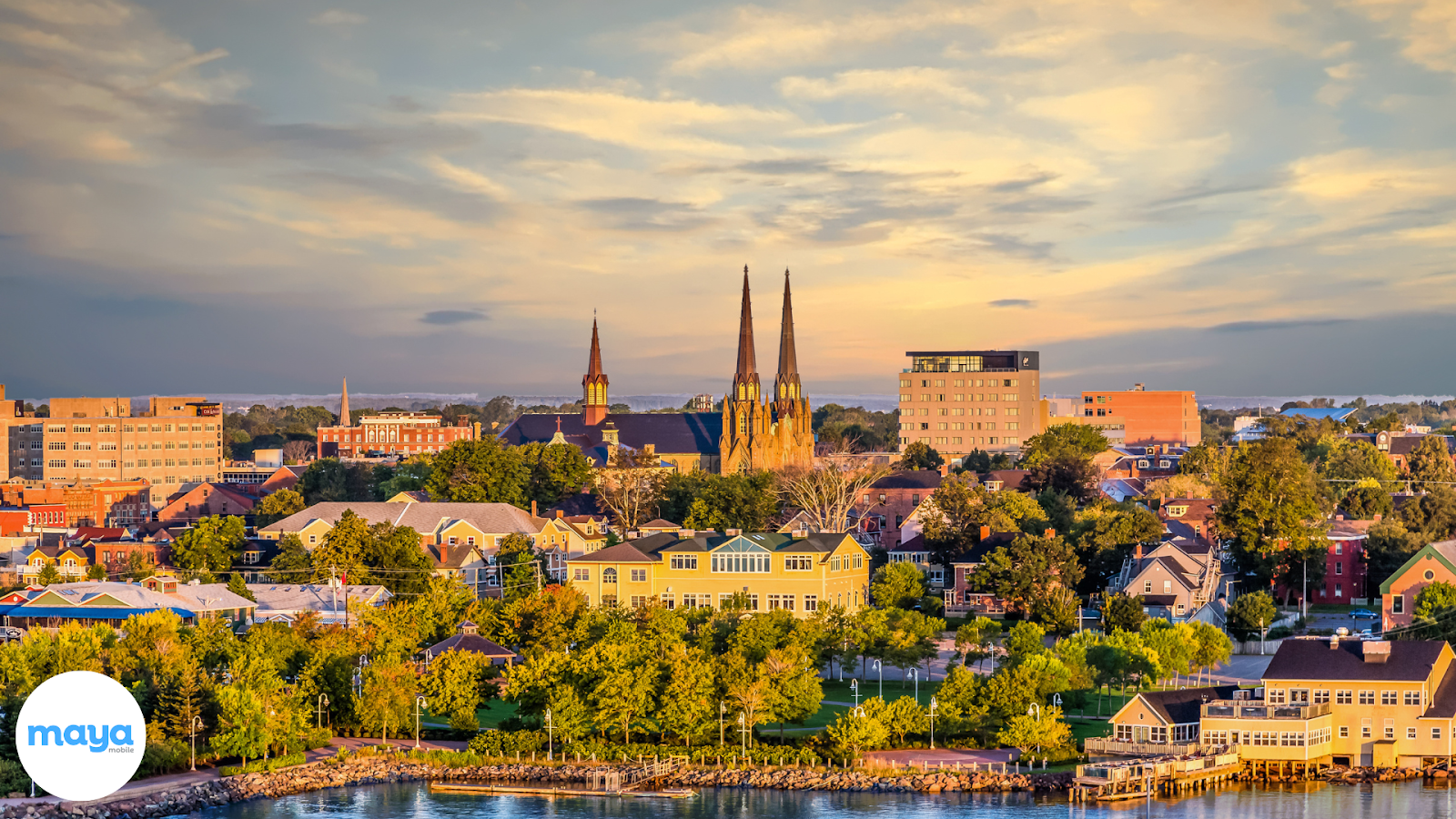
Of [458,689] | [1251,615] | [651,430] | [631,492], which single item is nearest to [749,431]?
[651,430]

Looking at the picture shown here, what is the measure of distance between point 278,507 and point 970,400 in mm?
92241

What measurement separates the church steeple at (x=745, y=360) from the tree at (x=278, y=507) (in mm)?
39900

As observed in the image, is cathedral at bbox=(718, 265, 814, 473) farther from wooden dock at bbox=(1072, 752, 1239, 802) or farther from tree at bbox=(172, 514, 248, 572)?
wooden dock at bbox=(1072, 752, 1239, 802)

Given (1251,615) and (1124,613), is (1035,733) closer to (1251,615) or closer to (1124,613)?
(1124,613)

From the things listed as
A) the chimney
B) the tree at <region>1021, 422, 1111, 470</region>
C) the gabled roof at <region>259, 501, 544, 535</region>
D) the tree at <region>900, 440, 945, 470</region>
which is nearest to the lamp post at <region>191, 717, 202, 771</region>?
the chimney

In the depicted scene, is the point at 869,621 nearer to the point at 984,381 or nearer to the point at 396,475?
the point at 396,475

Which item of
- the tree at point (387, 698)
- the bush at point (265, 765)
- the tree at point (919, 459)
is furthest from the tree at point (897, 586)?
the tree at point (919, 459)

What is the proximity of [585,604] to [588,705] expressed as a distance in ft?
51.6

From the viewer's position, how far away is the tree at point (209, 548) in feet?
276

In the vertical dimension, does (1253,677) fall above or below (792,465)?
below

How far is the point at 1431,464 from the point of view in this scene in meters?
128

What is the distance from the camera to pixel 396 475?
117375mm

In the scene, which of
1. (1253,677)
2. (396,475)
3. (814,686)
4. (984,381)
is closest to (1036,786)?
(814,686)

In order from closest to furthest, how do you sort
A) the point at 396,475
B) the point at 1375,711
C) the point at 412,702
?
the point at 1375,711 → the point at 412,702 → the point at 396,475
